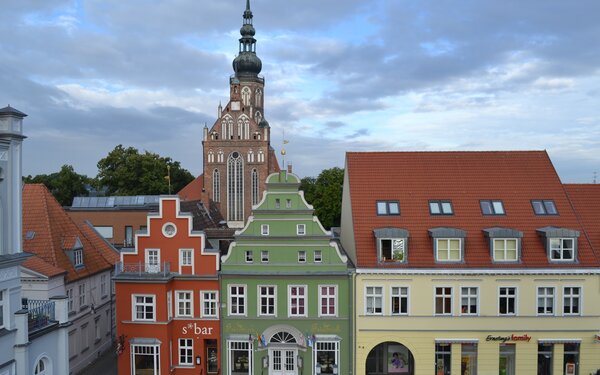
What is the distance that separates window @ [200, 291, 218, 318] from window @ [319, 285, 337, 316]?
5.17 meters

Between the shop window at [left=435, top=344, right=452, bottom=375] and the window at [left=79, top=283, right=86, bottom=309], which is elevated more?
the window at [left=79, top=283, right=86, bottom=309]

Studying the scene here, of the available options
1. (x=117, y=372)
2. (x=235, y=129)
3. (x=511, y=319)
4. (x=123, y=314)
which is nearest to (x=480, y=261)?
(x=511, y=319)

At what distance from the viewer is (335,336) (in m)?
23.6

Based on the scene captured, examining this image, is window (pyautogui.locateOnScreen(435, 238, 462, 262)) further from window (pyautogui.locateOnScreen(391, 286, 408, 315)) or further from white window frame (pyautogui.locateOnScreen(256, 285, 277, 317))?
white window frame (pyautogui.locateOnScreen(256, 285, 277, 317))

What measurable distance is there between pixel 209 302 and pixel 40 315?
8957mm

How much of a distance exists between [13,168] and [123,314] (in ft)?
36.6

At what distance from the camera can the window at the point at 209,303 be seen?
79.4ft

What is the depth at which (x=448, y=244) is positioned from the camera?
23781 mm

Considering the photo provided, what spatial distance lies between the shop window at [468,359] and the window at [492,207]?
6.59 m

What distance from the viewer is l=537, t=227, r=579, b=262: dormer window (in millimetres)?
23531

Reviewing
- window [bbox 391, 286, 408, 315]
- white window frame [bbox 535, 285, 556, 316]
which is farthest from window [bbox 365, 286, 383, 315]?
white window frame [bbox 535, 285, 556, 316]

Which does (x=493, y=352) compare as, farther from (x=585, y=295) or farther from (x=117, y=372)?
(x=117, y=372)

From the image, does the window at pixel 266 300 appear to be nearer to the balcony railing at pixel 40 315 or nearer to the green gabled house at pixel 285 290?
the green gabled house at pixel 285 290

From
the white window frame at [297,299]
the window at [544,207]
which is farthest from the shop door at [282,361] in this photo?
the window at [544,207]
